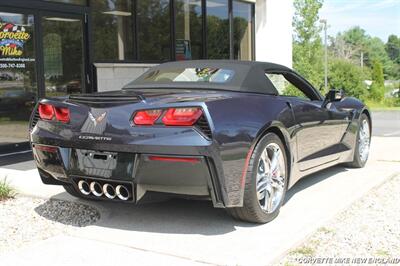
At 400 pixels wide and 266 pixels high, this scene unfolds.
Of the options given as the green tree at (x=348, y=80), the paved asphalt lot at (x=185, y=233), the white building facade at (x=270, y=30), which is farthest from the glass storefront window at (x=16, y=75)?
the green tree at (x=348, y=80)

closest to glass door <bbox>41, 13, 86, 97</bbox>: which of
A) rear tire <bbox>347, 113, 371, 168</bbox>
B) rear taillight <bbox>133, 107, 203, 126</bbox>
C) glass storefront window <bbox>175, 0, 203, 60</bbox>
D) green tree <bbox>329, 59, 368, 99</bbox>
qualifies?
glass storefront window <bbox>175, 0, 203, 60</bbox>

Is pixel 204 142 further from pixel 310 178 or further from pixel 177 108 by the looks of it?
pixel 310 178

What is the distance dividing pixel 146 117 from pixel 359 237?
188cm

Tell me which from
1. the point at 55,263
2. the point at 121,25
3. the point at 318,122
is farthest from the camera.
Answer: the point at 121,25

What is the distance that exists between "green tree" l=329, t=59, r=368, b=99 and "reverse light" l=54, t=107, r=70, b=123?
25.6 meters

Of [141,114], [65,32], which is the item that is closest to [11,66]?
[65,32]

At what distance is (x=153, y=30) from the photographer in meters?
11.4

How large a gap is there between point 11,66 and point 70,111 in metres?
4.52

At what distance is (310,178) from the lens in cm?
632

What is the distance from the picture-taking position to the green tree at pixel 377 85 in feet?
99.8

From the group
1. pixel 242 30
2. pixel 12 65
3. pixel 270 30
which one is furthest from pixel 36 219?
pixel 270 30

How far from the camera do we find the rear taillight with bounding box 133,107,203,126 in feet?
12.7

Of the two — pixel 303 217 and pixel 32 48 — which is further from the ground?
pixel 32 48

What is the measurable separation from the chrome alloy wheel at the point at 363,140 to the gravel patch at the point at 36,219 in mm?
3645
